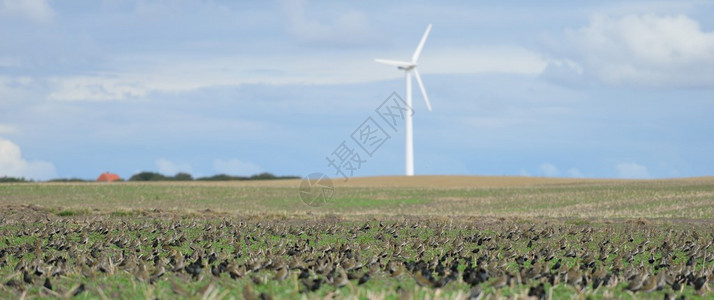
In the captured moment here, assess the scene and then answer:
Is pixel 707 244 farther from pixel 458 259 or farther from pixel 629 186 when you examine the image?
pixel 629 186

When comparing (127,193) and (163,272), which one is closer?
(163,272)

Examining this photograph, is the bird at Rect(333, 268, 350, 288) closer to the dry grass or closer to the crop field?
the crop field

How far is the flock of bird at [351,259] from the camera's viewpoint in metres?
12.1

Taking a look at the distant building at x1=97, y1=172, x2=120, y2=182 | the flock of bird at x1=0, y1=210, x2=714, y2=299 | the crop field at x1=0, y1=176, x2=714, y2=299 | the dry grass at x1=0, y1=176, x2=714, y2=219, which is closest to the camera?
the crop field at x1=0, y1=176, x2=714, y2=299

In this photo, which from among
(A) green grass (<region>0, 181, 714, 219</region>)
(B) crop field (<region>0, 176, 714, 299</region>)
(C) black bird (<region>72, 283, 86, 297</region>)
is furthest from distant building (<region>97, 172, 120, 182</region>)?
(C) black bird (<region>72, 283, 86, 297</region>)

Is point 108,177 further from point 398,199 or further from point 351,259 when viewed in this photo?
point 351,259

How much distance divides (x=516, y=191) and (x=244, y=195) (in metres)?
21.9

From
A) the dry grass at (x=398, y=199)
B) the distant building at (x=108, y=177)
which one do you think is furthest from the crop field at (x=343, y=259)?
the distant building at (x=108, y=177)

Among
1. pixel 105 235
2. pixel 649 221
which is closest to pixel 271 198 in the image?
pixel 649 221

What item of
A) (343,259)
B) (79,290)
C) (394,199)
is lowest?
(79,290)

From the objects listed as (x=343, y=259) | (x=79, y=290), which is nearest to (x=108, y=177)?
(x=343, y=259)

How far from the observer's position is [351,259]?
15367 millimetres

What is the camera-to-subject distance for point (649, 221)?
33344mm

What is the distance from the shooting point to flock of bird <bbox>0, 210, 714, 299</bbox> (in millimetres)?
12070
